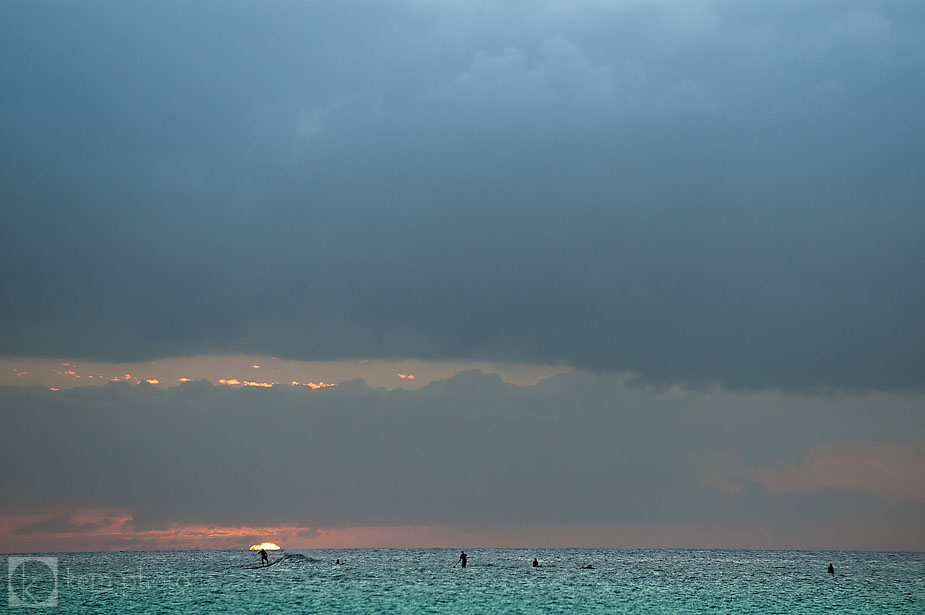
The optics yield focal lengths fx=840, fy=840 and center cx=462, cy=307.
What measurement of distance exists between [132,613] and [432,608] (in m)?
26.7

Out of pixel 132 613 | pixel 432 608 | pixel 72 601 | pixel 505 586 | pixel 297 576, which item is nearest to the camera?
pixel 132 613

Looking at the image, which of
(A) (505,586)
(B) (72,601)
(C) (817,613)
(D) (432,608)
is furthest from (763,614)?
(B) (72,601)

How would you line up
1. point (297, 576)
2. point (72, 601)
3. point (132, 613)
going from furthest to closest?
1. point (297, 576)
2. point (72, 601)
3. point (132, 613)

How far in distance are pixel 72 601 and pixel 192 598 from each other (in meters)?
11.8

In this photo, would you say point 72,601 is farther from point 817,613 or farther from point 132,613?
point 817,613

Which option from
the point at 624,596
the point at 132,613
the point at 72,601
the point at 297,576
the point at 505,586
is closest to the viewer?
the point at 132,613

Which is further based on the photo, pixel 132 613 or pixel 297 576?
pixel 297 576

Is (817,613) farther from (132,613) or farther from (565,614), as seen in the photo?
(132,613)

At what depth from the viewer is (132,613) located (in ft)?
242

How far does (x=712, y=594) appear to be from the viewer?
330ft

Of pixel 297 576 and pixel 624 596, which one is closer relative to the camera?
pixel 624 596

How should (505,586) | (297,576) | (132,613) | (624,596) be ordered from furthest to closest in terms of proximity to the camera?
(297,576) < (505,586) < (624,596) < (132,613)

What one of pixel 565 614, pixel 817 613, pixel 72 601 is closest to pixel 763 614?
pixel 817 613

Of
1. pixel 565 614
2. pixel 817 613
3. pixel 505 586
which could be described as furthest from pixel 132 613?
pixel 817 613
